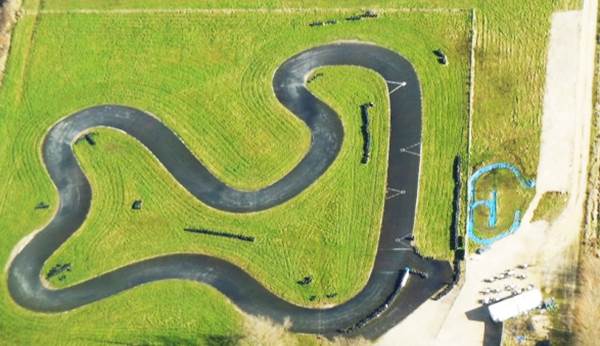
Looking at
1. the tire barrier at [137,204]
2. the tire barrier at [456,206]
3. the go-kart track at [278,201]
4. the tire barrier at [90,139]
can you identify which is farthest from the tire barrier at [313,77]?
the tire barrier at [90,139]

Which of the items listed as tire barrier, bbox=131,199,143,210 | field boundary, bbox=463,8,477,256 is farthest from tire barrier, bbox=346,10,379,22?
tire barrier, bbox=131,199,143,210

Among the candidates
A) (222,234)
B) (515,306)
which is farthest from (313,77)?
(515,306)

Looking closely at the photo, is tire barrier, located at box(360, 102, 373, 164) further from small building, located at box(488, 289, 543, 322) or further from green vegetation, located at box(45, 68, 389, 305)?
small building, located at box(488, 289, 543, 322)

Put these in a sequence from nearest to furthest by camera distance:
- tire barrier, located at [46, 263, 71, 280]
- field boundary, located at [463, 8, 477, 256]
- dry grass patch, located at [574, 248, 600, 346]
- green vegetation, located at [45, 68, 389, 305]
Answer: dry grass patch, located at [574, 248, 600, 346] → green vegetation, located at [45, 68, 389, 305] → field boundary, located at [463, 8, 477, 256] → tire barrier, located at [46, 263, 71, 280]

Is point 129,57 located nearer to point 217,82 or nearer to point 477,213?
point 217,82

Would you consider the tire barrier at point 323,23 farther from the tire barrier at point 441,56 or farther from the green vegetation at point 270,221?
the tire barrier at point 441,56

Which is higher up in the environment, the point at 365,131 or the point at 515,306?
the point at 365,131

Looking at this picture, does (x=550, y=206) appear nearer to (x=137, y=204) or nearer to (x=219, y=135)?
(x=219, y=135)
